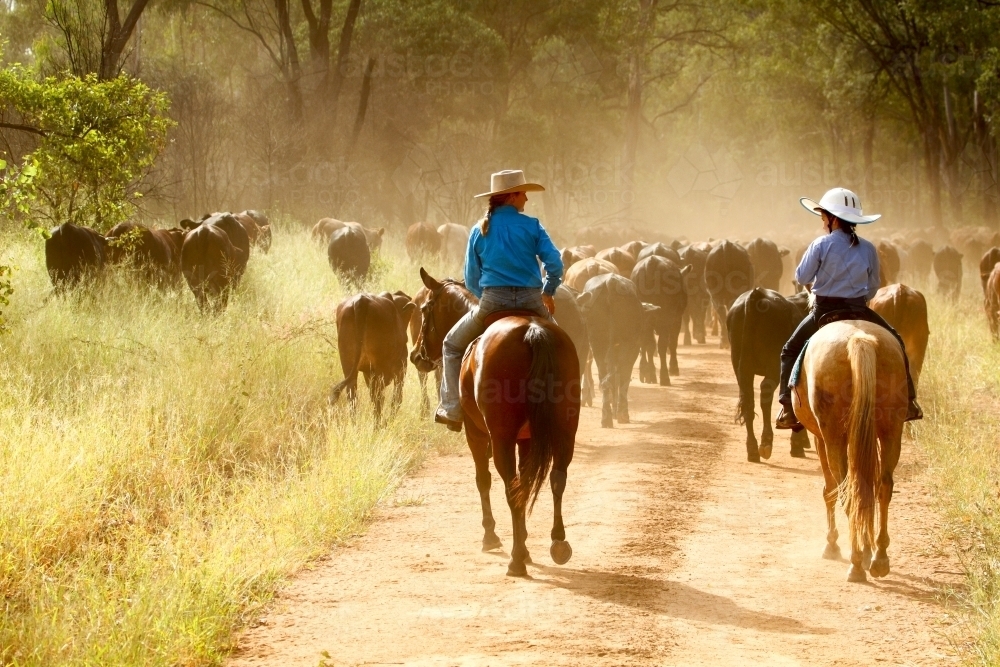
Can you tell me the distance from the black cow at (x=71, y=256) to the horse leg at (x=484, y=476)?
8283 mm

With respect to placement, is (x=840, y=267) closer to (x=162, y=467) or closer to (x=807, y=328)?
(x=807, y=328)

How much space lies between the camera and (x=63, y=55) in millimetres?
27234

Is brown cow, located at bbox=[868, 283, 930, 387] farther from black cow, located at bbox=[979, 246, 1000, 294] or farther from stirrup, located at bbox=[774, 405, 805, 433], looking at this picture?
black cow, located at bbox=[979, 246, 1000, 294]

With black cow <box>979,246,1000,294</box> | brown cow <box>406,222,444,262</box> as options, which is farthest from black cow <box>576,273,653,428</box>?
brown cow <box>406,222,444,262</box>

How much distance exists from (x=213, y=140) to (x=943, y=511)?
2478 cm

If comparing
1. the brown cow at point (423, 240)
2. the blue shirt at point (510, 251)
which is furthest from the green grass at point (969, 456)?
the brown cow at point (423, 240)

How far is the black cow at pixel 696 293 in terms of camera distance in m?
21.5

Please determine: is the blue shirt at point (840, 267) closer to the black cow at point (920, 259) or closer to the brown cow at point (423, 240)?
the brown cow at point (423, 240)

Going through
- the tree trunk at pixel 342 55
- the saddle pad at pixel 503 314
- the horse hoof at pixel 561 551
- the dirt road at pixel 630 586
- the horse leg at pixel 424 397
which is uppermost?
the tree trunk at pixel 342 55

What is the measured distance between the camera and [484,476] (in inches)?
324

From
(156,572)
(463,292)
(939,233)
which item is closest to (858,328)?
(463,292)

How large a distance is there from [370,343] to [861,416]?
5758 millimetres

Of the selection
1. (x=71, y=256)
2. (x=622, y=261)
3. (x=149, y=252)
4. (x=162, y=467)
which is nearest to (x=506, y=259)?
(x=162, y=467)

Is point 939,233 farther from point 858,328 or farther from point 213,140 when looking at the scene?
point 858,328
